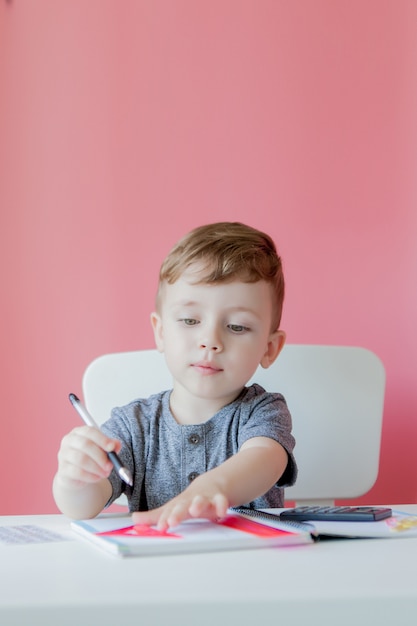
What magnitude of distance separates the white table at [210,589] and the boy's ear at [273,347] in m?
0.61

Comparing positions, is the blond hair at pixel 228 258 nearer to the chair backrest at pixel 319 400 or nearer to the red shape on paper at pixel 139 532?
the chair backrest at pixel 319 400

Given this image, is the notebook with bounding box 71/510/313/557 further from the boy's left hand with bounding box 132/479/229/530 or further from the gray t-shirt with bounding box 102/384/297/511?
the gray t-shirt with bounding box 102/384/297/511

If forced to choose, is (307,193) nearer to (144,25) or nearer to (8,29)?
(144,25)

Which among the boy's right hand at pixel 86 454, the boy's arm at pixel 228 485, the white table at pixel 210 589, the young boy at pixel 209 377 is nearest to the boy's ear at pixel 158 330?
the young boy at pixel 209 377

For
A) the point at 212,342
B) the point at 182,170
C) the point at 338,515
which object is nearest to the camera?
the point at 338,515

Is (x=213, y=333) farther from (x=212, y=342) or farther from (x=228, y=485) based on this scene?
(x=228, y=485)

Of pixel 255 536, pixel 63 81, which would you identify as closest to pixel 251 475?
pixel 255 536

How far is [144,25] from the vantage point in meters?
1.79

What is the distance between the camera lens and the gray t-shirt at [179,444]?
3.80 ft

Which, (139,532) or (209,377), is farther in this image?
(209,377)

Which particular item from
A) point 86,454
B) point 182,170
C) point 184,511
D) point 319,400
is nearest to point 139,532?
point 184,511

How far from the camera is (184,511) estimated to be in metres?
0.74

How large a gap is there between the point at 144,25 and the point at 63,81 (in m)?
0.21

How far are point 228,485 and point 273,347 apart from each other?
41 centimetres
